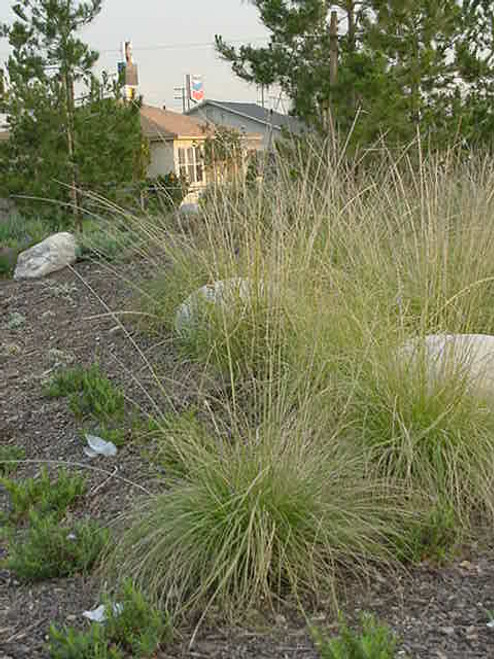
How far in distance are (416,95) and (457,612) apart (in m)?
8.38

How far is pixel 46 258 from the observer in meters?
7.66

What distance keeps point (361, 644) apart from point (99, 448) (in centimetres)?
163

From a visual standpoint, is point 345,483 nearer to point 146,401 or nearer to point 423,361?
point 423,361

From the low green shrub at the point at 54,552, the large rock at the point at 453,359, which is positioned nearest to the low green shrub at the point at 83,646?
the low green shrub at the point at 54,552

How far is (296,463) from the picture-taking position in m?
2.30

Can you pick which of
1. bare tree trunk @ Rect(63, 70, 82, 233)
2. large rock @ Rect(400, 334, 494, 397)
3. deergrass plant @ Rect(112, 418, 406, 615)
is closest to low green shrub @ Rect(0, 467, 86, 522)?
deergrass plant @ Rect(112, 418, 406, 615)

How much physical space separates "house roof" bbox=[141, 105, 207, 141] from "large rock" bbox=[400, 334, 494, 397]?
17.1 meters

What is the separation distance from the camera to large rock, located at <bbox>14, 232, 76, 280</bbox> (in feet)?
25.0

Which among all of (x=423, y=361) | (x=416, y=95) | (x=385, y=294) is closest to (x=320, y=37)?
(x=416, y=95)

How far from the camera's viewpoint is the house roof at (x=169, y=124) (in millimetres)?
20966

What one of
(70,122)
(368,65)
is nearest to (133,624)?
(368,65)

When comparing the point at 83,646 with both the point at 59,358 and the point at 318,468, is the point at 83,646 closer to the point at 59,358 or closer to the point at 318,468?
the point at 318,468

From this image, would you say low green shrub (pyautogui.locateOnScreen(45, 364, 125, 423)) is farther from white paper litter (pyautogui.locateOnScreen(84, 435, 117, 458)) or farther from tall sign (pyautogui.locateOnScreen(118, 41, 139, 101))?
tall sign (pyautogui.locateOnScreen(118, 41, 139, 101))

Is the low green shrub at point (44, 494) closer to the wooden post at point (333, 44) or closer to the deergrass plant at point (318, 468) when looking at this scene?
the deergrass plant at point (318, 468)
